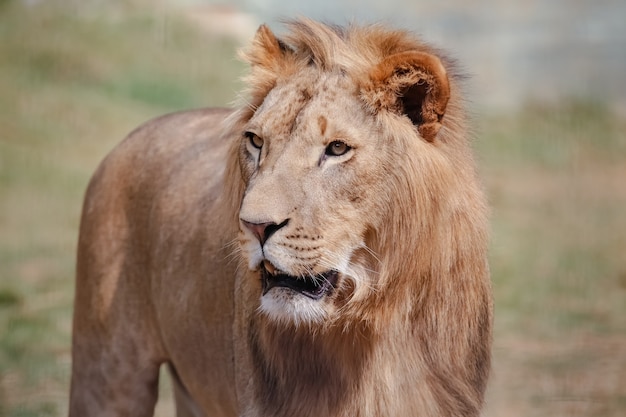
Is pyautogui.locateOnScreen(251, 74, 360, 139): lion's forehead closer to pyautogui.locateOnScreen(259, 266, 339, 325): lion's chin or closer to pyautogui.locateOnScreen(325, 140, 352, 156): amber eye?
pyautogui.locateOnScreen(325, 140, 352, 156): amber eye

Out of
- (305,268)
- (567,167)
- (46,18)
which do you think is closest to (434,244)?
(305,268)

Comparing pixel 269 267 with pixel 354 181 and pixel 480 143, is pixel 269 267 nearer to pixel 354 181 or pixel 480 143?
pixel 354 181

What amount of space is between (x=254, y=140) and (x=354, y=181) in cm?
36

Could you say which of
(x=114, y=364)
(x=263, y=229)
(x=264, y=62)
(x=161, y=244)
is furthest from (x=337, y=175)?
(x=114, y=364)

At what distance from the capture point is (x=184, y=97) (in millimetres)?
10984

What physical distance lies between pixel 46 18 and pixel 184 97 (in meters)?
1.91

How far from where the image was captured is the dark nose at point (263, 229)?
9.57ft

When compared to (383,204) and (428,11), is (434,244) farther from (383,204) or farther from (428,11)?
(428,11)

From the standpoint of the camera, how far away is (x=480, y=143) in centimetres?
895

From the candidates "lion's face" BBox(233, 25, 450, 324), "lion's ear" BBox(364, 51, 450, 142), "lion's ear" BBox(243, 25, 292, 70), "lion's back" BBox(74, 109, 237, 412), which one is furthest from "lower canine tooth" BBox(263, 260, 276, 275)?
"lion's back" BBox(74, 109, 237, 412)

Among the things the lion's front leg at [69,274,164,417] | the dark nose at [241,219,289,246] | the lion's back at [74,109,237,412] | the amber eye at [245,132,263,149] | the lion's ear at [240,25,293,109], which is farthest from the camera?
the lion's front leg at [69,274,164,417]

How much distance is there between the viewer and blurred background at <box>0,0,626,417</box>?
23.7ft

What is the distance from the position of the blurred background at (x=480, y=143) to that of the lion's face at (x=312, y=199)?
3560mm

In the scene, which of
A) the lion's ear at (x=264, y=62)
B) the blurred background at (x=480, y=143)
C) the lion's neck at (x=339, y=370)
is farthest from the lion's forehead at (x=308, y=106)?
the blurred background at (x=480, y=143)
